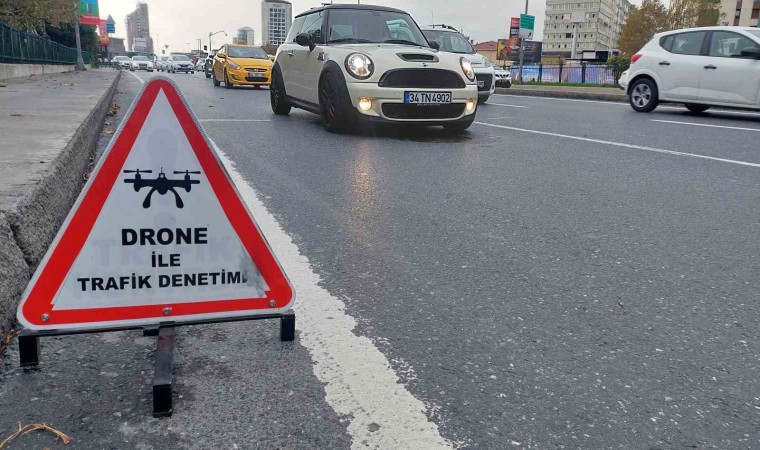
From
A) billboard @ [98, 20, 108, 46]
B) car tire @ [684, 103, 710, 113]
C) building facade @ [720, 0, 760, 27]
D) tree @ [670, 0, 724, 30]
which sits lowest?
car tire @ [684, 103, 710, 113]

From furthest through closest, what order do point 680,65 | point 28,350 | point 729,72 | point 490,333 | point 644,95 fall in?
1. point 644,95
2. point 680,65
3. point 729,72
4. point 490,333
5. point 28,350

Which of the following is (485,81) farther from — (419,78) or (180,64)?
(180,64)

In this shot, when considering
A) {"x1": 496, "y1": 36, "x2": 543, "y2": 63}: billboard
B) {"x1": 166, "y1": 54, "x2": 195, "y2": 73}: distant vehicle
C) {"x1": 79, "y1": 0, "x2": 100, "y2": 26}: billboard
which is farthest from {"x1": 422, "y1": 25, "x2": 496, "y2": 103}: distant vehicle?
{"x1": 79, "y1": 0, "x2": 100, "y2": 26}: billboard

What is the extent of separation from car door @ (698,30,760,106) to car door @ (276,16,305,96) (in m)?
7.21

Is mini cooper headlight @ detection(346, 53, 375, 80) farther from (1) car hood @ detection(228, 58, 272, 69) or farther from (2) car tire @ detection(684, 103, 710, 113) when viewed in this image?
(1) car hood @ detection(228, 58, 272, 69)

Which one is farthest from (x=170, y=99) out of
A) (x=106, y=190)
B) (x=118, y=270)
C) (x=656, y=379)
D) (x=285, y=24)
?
(x=285, y=24)

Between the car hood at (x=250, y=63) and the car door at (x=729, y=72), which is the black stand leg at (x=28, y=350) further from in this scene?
the car hood at (x=250, y=63)

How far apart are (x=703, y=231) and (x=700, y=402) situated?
7.38 ft

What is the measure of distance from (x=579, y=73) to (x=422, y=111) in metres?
31.8

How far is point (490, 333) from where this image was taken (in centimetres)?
239

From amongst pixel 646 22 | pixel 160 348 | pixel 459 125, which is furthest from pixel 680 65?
pixel 646 22

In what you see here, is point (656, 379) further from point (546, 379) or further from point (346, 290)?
point (346, 290)

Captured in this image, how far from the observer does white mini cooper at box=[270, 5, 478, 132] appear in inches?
316

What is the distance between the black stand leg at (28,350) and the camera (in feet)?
6.57
